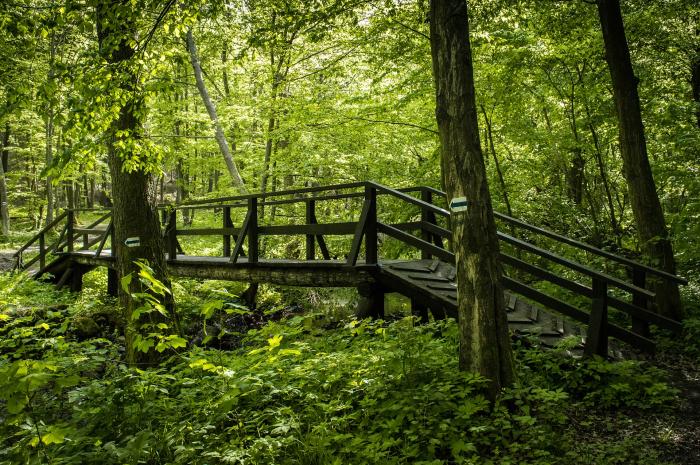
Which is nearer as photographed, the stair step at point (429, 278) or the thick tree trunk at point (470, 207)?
the thick tree trunk at point (470, 207)

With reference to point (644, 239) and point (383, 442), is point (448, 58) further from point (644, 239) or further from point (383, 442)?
point (644, 239)

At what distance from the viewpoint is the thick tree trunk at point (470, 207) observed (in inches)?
168

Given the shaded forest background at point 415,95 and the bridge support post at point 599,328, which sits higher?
the shaded forest background at point 415,95

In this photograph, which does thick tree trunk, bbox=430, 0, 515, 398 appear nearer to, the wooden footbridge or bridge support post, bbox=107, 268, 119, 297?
the wooden footbridge

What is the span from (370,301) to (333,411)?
10.7 feet

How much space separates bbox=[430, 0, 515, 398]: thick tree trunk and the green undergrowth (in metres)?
0.29

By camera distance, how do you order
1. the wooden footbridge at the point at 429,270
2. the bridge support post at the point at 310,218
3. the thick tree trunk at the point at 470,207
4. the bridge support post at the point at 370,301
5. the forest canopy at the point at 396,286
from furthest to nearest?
1. the bridge support post at the point at 310,218
2. the bridge support post at the point at 370,301
3. the wooden footbridge at the point at 429,270
4. the thick tree trunk at the point at 470,207
5. the forest canopy at the point at 396,286

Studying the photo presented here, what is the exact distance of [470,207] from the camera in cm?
431

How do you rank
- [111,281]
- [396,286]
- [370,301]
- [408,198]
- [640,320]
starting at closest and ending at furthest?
1. [640,320]
2. [408,198]
3. [396,286]
4. [370,301]
5. [111,281]

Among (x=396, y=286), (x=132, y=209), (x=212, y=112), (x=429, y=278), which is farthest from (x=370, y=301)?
(x=212, y=112)

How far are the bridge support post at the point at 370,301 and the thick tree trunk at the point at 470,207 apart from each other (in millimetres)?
2743

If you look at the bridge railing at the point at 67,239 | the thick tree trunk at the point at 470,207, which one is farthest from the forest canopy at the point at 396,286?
the bridge railing at the point at 67,239

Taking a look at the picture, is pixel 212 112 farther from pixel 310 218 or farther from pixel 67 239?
pixel 310 218

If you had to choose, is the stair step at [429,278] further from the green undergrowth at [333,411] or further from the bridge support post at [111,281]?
the bridge support post at [111,281]
